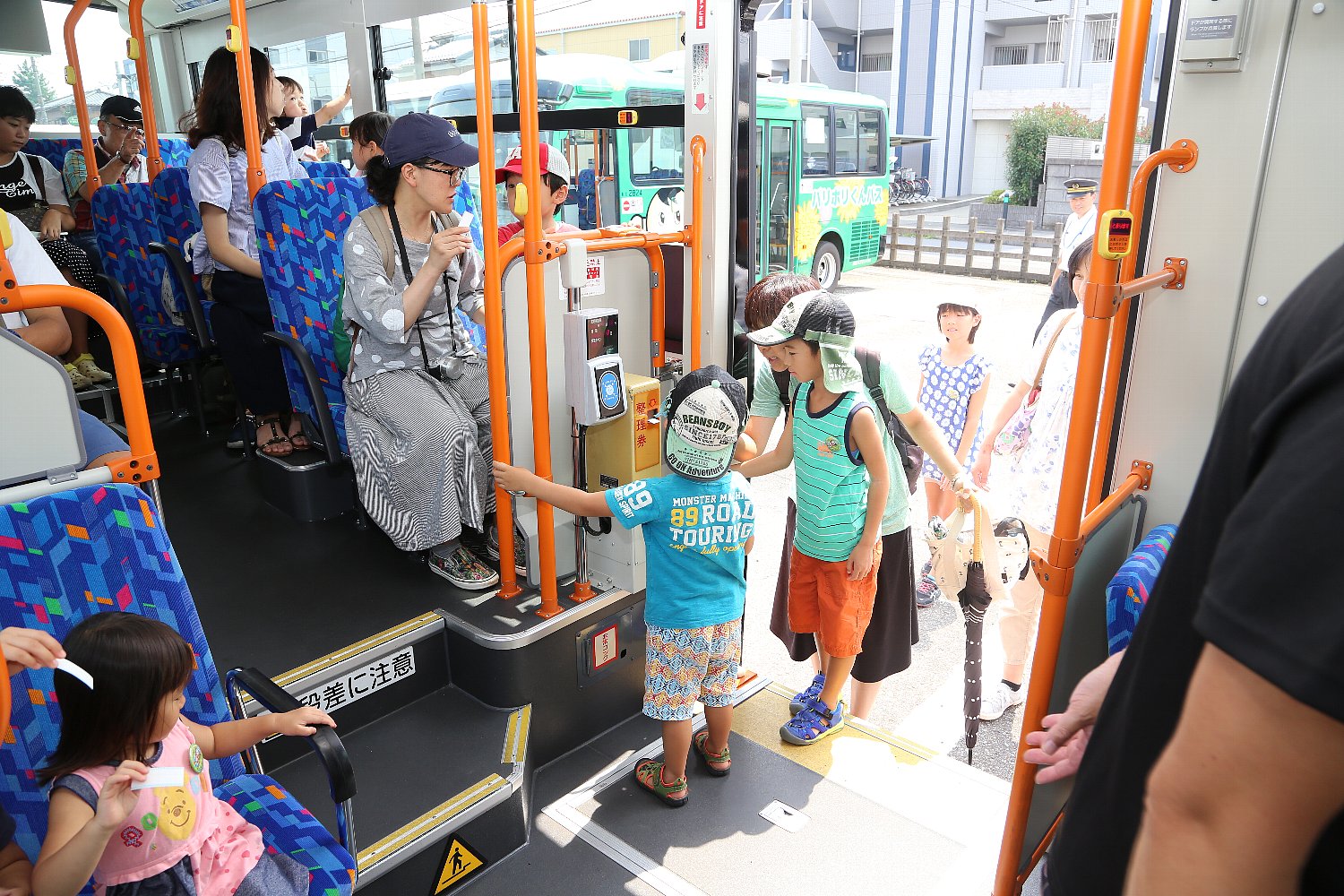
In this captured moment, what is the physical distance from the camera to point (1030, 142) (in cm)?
1694

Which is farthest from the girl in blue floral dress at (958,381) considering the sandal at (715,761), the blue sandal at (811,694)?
the sandal at (715,761)

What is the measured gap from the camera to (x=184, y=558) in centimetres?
320

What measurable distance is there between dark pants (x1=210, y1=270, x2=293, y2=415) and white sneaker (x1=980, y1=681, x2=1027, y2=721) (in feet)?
9.77

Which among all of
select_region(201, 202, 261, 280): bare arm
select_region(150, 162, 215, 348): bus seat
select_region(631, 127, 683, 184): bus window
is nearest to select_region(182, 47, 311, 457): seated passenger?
select_region(201, 202, 261, 280): bare arm

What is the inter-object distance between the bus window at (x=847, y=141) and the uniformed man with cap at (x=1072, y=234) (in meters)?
6.69

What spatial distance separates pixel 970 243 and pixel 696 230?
9.19m

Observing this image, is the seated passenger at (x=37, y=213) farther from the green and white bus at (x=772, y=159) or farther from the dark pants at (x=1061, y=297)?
the dark pants at (x=1061, y=297)

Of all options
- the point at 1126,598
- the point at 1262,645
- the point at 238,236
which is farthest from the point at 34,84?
the point at 1262,645

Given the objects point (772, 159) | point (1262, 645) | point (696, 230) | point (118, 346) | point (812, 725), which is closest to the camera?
point (1262, 645)

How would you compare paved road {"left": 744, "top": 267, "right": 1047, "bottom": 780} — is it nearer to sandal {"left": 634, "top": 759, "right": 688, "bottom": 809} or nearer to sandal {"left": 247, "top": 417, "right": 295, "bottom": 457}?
sandal {"left": 634, "top": 759, "right": 688, "bottom": 809}

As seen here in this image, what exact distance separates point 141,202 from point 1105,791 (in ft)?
15.7

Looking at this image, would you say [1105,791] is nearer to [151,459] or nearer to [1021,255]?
[151,459]

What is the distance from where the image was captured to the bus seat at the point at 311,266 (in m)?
3.25

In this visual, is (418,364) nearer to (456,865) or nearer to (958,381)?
(456,865)
